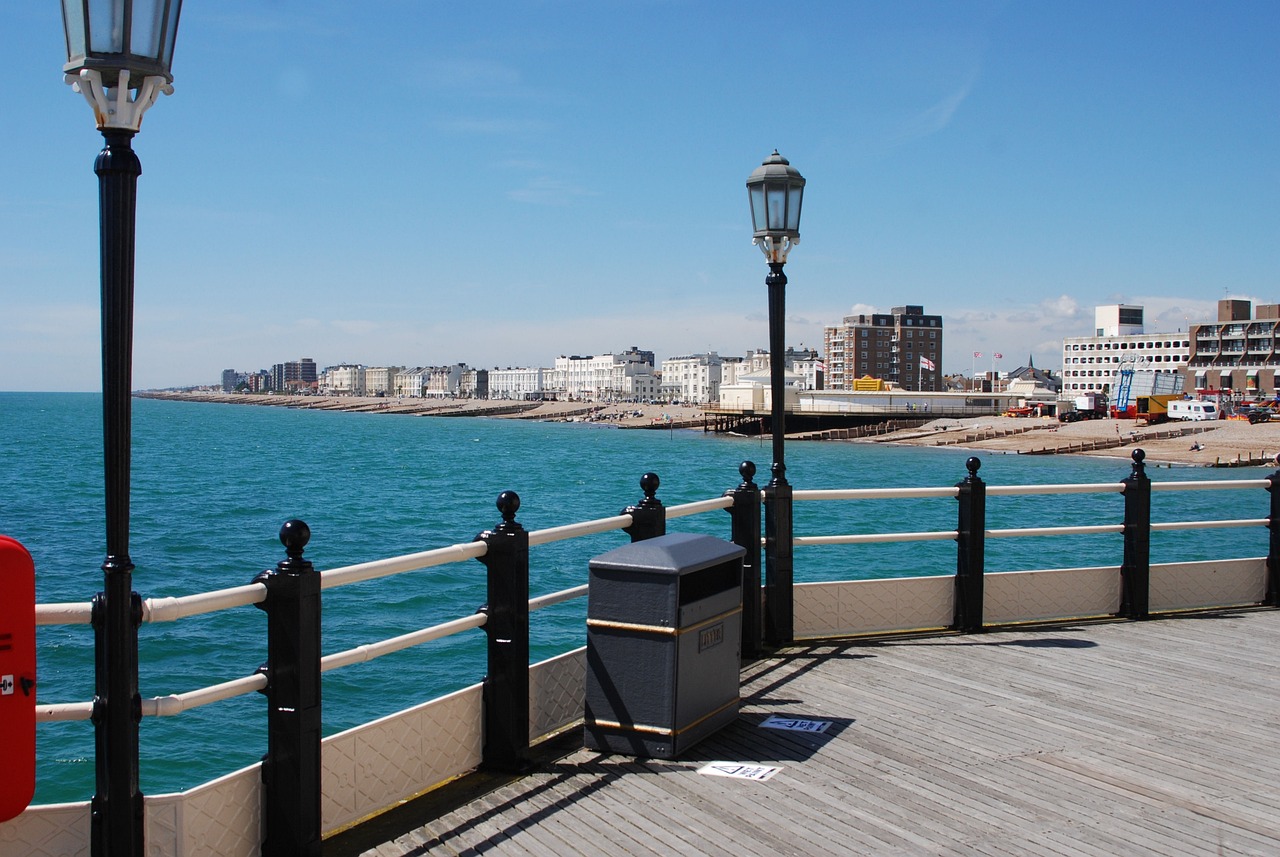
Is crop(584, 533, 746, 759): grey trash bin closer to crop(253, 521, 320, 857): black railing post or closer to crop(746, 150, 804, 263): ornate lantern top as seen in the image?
crop(253, 521, 320, 857): black railing post

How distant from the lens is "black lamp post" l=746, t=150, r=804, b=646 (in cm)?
812

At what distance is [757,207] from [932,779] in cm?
485

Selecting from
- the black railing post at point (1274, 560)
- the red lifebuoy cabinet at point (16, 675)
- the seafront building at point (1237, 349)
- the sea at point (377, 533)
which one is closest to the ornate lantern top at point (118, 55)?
the red lifebuoy cabinet at point (16, 675)

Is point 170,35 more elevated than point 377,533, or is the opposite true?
point 170,35

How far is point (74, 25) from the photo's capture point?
361 cm

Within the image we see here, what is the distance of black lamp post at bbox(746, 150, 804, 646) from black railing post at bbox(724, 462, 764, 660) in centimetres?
21

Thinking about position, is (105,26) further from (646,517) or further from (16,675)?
(646,517)

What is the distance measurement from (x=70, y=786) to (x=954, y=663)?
34.7ft

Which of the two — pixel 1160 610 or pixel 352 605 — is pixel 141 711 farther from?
pixel 352 605

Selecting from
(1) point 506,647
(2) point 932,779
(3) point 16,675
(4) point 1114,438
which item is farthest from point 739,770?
(4) point 1114,438

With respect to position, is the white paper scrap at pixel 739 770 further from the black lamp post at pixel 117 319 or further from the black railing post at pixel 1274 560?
the black railing post at pixel 1274 560

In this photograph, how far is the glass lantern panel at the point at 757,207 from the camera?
28.1ft

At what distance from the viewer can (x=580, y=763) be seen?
562cm

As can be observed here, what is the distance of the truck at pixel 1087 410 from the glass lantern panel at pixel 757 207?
108 m
